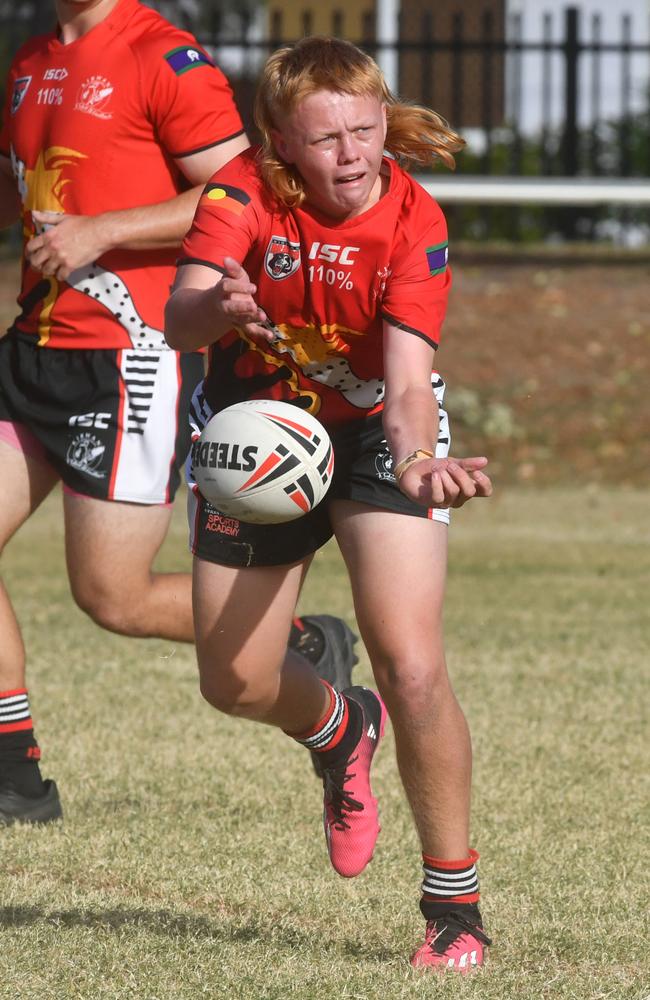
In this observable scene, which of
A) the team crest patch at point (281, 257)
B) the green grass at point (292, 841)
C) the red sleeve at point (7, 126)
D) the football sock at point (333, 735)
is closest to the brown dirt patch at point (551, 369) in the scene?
the green grass at point (292, 841)

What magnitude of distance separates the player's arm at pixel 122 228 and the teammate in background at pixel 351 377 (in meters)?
1.04

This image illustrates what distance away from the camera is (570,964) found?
404cm

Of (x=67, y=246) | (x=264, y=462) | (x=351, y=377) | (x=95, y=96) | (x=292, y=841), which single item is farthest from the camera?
(x=95, y=96)

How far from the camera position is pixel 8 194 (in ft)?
19.2

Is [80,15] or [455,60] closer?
[80,15]

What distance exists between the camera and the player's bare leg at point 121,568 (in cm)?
550

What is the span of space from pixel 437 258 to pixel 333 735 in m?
1.46

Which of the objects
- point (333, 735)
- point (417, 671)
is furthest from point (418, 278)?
point (333, 735)

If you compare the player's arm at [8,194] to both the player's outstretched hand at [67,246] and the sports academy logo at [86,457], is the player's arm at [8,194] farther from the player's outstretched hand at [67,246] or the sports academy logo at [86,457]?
the sports academy logo at [86,457]

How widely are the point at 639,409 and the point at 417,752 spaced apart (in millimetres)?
11911

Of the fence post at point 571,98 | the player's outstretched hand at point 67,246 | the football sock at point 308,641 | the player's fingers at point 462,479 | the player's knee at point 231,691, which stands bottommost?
the fence post at point 571,98

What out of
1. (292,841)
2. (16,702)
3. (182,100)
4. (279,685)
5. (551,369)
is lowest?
(551,369)

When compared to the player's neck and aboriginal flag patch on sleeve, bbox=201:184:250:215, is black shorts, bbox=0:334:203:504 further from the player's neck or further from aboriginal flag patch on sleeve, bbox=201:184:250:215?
aboriginal flag patch on sleeve, bbox=201:184:250:215

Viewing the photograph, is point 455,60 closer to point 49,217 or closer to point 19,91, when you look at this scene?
point 19,91
